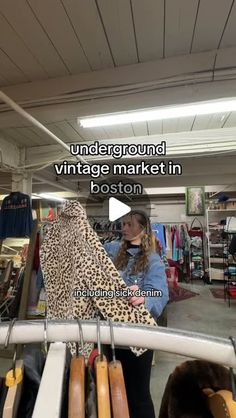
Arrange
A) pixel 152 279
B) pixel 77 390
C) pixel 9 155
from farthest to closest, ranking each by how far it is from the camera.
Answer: pixel 9 155, pixel 152 279, pixel 77 390

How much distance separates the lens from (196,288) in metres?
7.09

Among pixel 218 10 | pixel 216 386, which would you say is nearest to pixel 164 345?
pixel 216 386

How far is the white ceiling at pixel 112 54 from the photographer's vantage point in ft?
5.50

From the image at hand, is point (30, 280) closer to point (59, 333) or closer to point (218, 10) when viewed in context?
point (59, 333)

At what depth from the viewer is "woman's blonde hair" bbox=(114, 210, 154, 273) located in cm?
171

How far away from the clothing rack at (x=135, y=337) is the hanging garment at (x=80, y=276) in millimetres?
378

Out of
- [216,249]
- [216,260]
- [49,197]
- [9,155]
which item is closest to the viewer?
[9,155]

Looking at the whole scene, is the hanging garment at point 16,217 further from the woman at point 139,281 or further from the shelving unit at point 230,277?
the shelving unit at point 230,277

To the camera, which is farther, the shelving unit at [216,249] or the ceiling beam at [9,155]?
the shelving unit at [216,249]

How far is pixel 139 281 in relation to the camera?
166 centimetres

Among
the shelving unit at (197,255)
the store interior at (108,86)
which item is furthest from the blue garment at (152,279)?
the shelving unit at (197,255)

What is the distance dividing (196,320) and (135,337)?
4359 millimetres

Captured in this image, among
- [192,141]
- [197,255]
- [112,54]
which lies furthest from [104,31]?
[197,255]

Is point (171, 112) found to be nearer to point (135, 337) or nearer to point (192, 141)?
point (192, 141)
